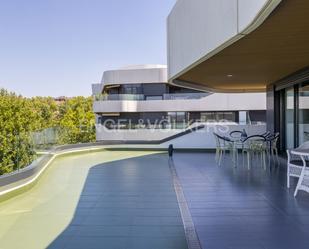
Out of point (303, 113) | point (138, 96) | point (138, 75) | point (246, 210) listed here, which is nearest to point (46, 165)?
point (246, 210)

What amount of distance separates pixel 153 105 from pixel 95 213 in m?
22.6

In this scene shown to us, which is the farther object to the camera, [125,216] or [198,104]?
[198,104]

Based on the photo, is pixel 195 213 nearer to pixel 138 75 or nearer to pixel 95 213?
pixel 95 213

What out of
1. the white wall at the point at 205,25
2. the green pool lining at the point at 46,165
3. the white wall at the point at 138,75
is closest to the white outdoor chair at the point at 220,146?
the white wall at the point at 205,25

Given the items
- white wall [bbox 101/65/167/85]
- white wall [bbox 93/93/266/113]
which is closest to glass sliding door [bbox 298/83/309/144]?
white wall [bbox 93/93/266/113]

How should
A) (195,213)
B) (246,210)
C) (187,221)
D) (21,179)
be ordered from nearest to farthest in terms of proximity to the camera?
(187,221) → (195,213) → (246,210) → (21,179)

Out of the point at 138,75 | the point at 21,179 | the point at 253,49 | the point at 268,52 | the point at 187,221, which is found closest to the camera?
the point at 187,221

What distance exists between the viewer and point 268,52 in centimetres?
582

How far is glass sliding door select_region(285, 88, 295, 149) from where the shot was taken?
387 inches

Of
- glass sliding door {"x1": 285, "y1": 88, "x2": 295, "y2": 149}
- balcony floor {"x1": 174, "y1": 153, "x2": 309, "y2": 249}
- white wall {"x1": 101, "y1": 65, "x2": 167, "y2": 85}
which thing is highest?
white wall {"x1": 101, "y1": 65, "x2": 167, "y2": 85}

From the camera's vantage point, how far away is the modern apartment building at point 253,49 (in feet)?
13.3

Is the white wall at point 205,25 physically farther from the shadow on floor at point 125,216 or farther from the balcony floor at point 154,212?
the shadow on floor at point 125,216

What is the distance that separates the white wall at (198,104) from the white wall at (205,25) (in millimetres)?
16995

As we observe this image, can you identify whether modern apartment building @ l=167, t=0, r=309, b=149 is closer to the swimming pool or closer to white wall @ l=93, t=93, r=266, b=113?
the swimming pool
